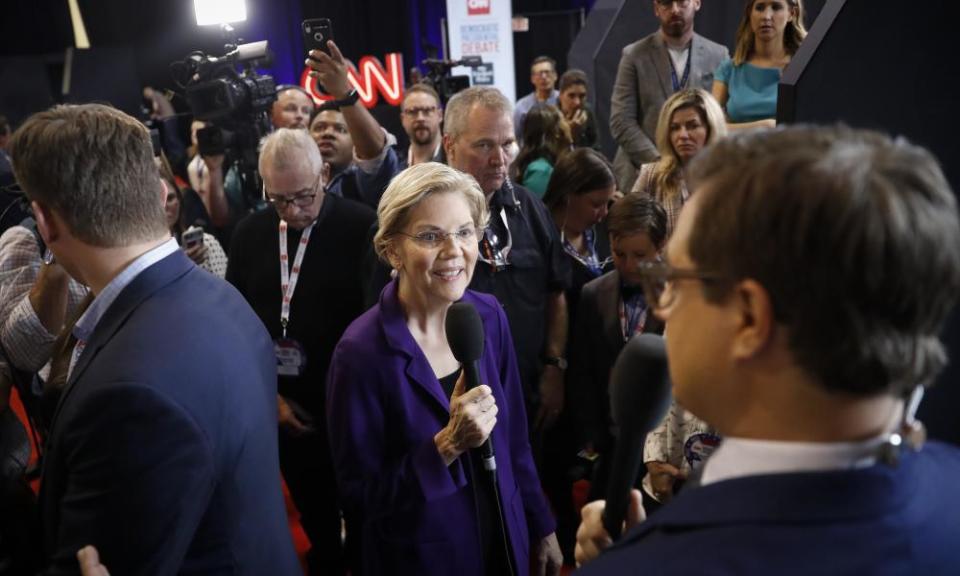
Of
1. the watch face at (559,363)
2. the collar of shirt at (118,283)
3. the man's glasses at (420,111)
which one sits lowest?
the watch face at (559,363)

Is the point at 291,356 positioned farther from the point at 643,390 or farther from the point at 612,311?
the point at 643,390

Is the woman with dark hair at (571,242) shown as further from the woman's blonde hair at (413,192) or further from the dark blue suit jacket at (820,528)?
the dark blue suit jacket at (820,528)

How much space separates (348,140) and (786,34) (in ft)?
6.84

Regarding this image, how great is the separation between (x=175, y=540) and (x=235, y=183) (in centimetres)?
288

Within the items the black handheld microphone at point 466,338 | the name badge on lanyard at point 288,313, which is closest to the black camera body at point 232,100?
the name badge on lanyard at point 288,313

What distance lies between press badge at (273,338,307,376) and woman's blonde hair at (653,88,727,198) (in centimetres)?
157

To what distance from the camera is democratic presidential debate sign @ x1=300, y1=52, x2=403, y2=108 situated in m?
10.6

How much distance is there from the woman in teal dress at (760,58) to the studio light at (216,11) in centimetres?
239

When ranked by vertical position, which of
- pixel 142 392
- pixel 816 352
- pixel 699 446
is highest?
pixel 816 352

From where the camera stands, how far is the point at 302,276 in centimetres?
273

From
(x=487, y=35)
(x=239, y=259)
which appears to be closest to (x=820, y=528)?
(x=239, y=259)

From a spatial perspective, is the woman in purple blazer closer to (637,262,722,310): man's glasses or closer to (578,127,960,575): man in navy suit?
(637,262,722,310): man's glasses

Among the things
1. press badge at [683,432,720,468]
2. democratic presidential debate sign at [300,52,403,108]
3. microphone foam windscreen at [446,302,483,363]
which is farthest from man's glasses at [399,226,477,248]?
democratic presidential debate sign at [300,52,403,108]

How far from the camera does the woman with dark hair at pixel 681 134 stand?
10.5 ft
